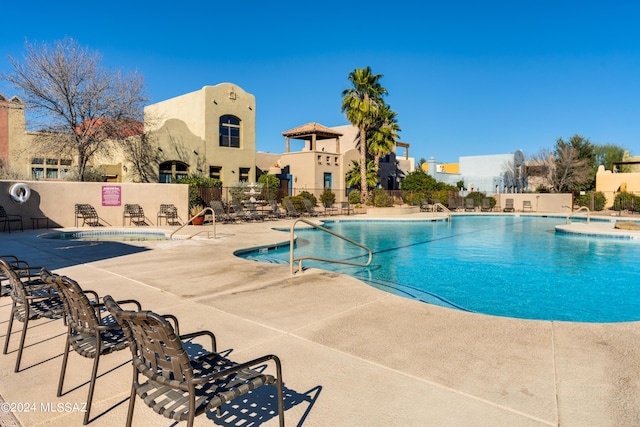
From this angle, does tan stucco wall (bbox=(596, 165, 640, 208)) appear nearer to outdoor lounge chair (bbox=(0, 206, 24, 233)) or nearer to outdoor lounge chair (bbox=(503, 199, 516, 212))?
outdoor lounge chair (bbox=(503, 199, 516, 212))

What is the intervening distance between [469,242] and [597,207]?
2399cm

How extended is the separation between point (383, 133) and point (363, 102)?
369 cm

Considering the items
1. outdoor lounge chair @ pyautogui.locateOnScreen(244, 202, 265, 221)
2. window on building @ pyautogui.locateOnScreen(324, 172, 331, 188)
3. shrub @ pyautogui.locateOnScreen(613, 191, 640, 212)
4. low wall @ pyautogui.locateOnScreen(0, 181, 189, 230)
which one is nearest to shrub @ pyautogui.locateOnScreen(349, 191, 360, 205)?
window on building @ pyautogui.locateOnScreen(324, 172, 331, 188)

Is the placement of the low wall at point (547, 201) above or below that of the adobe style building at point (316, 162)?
below

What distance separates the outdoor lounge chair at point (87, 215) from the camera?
1734 centimetres

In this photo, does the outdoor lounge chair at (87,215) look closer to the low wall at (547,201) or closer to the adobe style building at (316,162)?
the adobe style building at (316,162)

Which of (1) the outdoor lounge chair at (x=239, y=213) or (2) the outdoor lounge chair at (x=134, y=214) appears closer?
(2) the outdoor lounge chair at (x=134, y=214)

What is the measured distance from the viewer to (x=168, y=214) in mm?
19156

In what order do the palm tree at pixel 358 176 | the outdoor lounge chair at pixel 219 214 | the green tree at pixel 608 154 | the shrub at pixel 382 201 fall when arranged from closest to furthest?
the outdoor lounge chair at pixel 219 214, the shrub at pixel 382 201, the palm tree at pixel 358 176, the green tree at pixel 608 154

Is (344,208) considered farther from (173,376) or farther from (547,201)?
(173,376)

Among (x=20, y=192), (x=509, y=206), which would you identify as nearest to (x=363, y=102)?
(x=509, y=206)

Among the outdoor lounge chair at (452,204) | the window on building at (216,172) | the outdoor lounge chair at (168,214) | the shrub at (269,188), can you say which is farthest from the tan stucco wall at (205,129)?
the outdoor lounge chair at (452,204)

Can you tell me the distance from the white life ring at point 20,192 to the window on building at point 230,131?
15230mm

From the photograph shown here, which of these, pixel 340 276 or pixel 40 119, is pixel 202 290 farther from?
pixel 40 119
